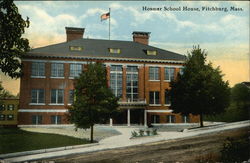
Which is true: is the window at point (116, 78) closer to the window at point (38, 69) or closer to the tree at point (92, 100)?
the window at point (38, 69)

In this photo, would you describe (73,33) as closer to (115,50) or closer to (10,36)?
(115,50)

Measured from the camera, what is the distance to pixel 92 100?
2361cm

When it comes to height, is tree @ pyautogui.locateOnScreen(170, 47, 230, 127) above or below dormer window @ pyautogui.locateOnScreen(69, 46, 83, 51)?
below

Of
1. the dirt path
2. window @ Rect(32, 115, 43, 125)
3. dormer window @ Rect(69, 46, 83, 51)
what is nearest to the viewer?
the dirt path

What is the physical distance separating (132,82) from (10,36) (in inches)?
1116

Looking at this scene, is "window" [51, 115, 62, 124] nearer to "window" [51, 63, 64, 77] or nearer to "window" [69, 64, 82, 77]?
"window" [51, 63, 64, 77]

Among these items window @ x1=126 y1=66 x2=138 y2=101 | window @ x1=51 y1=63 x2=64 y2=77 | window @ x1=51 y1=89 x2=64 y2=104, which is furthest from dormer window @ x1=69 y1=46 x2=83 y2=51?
window @ x1=126 y1=66 x2=138 y2=101

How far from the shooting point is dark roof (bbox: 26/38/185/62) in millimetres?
39312

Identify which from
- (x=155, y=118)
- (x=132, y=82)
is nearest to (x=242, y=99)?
(x=155, y=118)

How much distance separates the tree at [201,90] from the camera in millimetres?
28125

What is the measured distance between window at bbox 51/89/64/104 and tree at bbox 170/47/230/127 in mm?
18468

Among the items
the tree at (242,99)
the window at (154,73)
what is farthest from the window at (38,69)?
the tree at (242,99)

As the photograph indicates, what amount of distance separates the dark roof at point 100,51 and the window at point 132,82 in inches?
82.2

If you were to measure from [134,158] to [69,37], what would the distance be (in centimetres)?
3418
